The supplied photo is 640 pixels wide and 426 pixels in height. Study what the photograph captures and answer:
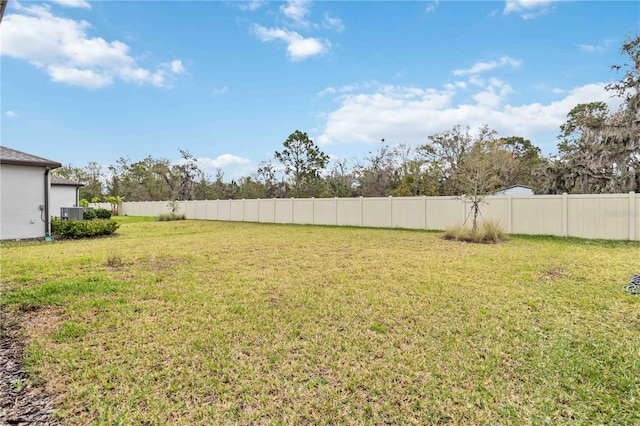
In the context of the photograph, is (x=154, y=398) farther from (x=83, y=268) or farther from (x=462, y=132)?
(x=462, y=132)

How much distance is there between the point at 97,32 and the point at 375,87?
10.6 m

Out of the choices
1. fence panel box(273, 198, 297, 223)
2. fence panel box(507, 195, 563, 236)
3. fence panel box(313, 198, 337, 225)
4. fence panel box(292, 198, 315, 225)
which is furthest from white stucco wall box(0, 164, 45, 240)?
fence panel box(507, 195, 563, 236)

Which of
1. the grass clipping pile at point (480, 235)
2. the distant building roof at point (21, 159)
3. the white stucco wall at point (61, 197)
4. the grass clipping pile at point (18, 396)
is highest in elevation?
the distant building roof at point (21, 159)

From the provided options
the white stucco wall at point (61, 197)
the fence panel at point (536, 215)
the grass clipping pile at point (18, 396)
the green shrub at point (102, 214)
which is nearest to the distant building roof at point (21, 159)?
the white stucco wall at point (61, 197)

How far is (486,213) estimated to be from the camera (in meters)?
11.1

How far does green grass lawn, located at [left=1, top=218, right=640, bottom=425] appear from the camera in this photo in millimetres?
1977

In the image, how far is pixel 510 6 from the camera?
345 inches

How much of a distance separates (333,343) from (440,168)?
19908mm

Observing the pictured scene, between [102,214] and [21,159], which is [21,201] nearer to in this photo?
[21,159]

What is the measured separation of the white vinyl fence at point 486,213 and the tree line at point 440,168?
1.11 metres

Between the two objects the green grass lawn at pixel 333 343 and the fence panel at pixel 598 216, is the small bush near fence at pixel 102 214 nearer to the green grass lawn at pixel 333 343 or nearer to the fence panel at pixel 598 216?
the green grass lawn at pixel 333 343

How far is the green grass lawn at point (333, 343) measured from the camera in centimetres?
198

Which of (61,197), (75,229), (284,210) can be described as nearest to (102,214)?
(61,197)

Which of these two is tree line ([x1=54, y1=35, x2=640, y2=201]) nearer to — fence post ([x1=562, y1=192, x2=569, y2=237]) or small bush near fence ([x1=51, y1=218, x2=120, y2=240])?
fence post ([x1=562, y1=192, x2=569, y2=237])
